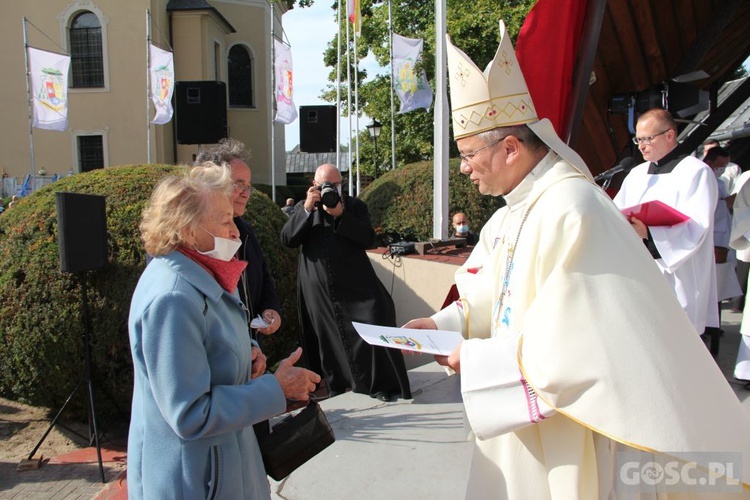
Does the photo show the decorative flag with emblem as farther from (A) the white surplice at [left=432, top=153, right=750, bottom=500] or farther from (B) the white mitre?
(A) the white surplice at [left=432, top=153, right=750, bottom=500]

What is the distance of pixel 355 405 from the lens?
176 inches

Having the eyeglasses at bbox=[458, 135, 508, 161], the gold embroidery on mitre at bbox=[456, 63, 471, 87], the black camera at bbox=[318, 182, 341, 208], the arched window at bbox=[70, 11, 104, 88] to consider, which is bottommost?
the black camera at bbox=[318, 182, 341, 208]

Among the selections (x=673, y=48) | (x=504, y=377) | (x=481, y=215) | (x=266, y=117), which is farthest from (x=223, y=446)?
(x=266, y=117)

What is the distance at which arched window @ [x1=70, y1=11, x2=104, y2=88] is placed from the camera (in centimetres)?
2411

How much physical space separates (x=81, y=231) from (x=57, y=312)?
2.55ft

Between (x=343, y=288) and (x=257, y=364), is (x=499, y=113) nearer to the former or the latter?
(x=257, y=364)

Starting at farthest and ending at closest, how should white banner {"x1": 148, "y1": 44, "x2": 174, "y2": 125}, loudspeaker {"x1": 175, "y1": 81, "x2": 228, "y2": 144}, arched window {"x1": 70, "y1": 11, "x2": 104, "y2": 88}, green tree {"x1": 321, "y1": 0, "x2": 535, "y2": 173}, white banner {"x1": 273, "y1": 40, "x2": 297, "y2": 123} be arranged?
arched window {"x1": 70, "y1": 11, "x2": 104, "y2": 88}
green tree {"x1": 321, "y1": 0, "x2": 535, "y2": 173}
white banner {"x1": 148, "y1": 44, "x2": 174, "y2": 125}
white banner {"x1": 273, "y1": 40, "x2": 297, "y2": 123}
loudspeaker {"x1": 175, "y1": 81, "x2": 228, "y2": 144}

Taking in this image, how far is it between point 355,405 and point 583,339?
313 cm

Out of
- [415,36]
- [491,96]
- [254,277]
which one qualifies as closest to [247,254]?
[254,277]

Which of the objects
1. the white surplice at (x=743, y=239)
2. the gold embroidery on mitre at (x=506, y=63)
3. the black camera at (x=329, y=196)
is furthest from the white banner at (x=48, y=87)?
the gold embroidery on mitre at (x=506, y=63)

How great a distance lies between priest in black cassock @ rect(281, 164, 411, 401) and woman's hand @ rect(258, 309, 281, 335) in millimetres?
1404

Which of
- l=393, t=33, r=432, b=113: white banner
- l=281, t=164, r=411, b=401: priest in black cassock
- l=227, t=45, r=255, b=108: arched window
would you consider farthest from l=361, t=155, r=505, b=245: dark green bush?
l=227, t=45, r=255, b=108: arched window

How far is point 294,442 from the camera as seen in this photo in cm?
224

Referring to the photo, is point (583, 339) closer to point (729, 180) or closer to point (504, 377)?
point (504, 377)
